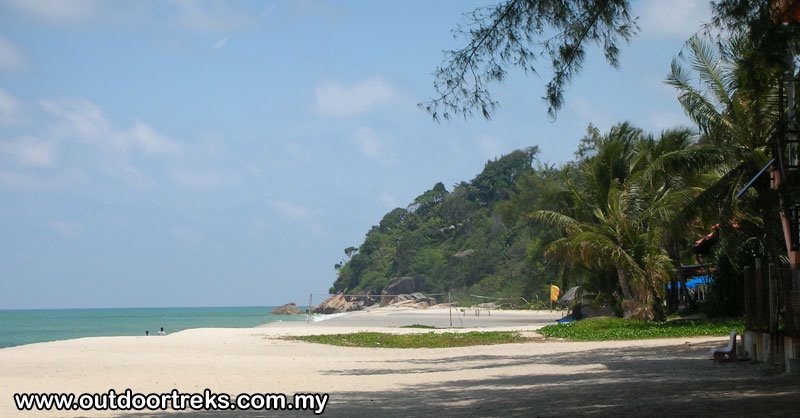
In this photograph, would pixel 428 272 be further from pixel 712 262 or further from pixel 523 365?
pixel 523 365

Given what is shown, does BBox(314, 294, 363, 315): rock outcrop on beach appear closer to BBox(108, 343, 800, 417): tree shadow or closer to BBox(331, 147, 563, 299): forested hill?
BBox(331, 147, 563, 299): forested hill

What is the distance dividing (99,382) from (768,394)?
10.6 m

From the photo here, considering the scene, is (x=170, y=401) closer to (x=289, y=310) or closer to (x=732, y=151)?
(x=732, y=151)

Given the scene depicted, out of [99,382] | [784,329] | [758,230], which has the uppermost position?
[758,230]

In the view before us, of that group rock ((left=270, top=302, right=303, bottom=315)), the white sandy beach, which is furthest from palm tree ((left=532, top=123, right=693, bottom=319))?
rock ((left=270, top=302, right=303, bottom=315))

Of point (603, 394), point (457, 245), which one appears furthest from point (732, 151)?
point (457, 245)

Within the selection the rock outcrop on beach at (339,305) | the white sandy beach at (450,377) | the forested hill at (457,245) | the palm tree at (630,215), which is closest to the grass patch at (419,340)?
the white sandy beach at (450,377)

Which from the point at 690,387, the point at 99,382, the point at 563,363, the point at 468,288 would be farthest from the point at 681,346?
the point at 468,288

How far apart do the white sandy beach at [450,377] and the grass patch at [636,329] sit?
1.31 meters

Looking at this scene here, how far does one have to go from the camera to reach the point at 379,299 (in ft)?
346

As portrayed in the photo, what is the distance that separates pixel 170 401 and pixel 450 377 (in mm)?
4850

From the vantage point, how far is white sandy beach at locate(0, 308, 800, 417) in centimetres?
1005

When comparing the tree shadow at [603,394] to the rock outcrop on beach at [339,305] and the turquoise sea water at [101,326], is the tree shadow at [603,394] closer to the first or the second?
the turquoise sea water at [101,326]

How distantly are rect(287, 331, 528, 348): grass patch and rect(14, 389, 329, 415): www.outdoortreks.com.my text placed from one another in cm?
1255
